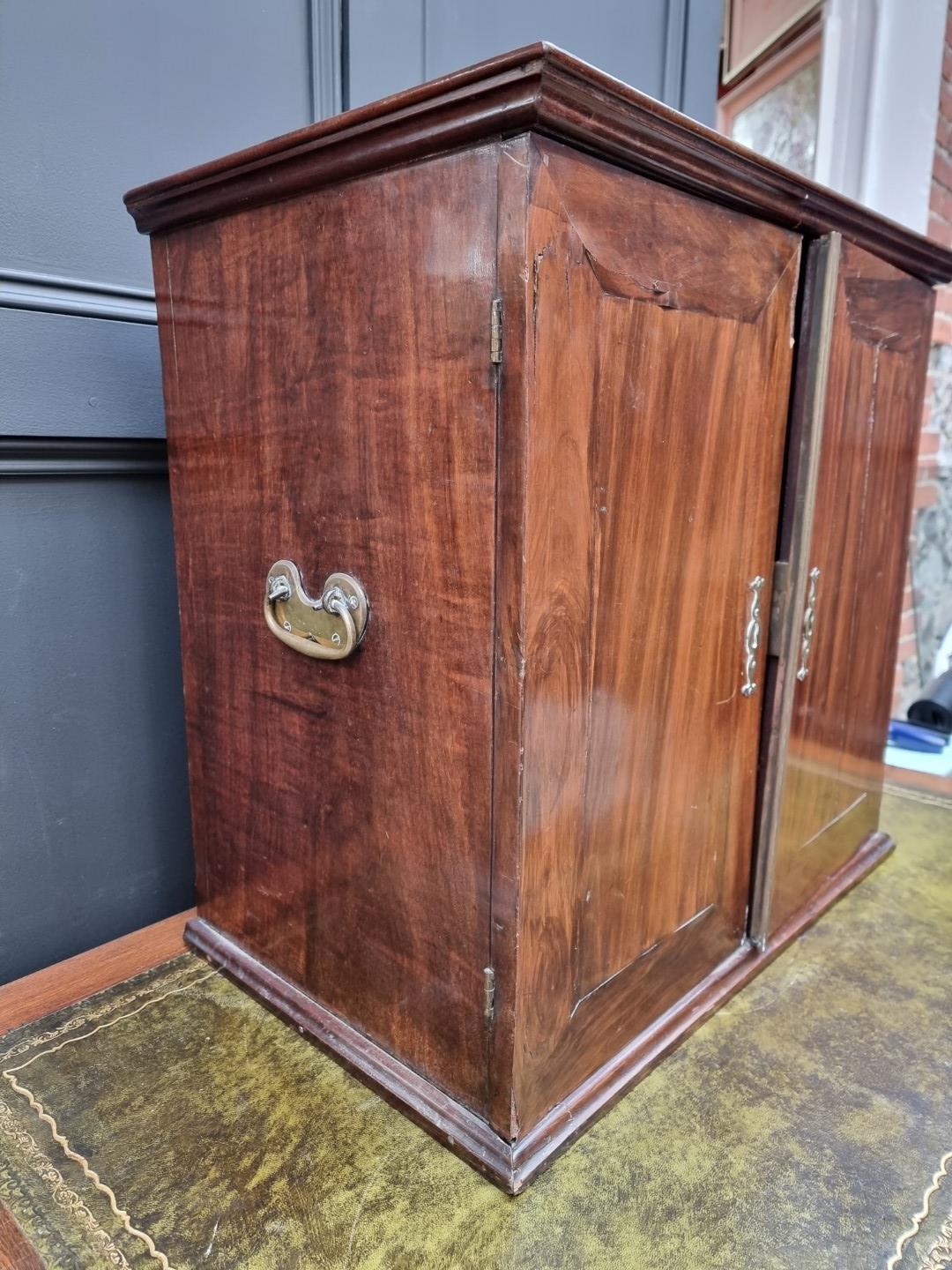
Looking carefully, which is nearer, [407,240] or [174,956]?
[407,240]

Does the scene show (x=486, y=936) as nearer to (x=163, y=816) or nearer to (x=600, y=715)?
(x=600, y=715)

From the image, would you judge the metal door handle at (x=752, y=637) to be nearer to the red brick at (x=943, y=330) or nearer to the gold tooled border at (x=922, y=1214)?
the gold tooled border at (x=922, y=1214)

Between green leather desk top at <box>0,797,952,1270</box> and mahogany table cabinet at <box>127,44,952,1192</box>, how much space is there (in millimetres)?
46

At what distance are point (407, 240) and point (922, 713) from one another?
6.49ft

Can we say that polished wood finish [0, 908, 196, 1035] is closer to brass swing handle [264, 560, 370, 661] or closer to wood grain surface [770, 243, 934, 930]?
brass swing handle [264, 560, 370, 661]

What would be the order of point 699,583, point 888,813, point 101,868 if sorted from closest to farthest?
point 699,583 → point 101,868 → point 888,813

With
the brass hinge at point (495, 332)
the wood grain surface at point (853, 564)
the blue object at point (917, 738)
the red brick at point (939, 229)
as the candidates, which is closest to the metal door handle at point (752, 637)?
the wood grain surface at point (853, 564)

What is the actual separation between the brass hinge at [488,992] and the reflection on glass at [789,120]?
9.42 ft

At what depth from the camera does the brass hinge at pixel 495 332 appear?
670mm

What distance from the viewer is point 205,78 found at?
3.76 ft

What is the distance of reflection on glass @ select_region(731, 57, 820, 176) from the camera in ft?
9.25

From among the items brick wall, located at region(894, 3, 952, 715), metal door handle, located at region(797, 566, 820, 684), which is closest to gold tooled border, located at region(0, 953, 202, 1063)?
metal door handle, located at region(797, 566, 820, 684)

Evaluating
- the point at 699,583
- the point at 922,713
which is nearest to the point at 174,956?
the point at 699,583

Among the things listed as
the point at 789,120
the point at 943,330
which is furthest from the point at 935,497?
the point at 789,120
